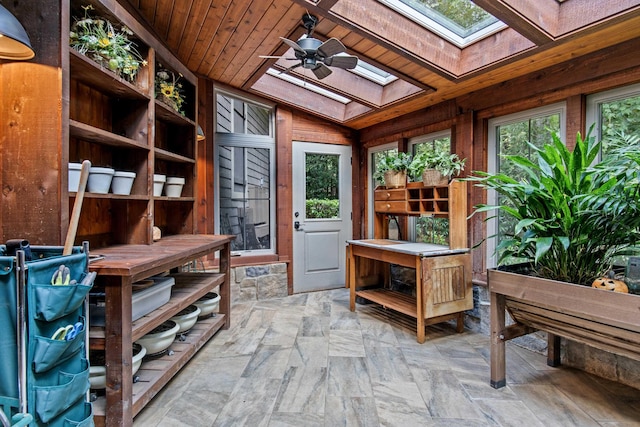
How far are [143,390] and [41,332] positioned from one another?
771mm

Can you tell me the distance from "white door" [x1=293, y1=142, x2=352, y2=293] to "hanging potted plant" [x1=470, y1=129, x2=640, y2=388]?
260 centimetres

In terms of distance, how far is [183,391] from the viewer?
2.06 m

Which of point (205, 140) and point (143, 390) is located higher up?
point (205, 140)

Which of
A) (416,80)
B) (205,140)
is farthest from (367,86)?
(205,140)

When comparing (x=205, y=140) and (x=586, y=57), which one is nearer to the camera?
(x=586, y=57)

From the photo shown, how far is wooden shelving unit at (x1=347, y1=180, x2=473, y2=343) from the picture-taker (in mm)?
2771

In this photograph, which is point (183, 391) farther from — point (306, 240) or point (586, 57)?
point (586, 57)

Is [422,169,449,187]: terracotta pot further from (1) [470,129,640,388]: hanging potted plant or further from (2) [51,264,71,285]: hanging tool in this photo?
(2) [51,264,71,285]: hanging tool

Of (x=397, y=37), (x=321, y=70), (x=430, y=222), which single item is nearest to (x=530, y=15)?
(x=397, y=37)

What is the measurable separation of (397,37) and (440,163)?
1.15 meters

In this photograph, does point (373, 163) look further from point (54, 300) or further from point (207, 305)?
point (54, 300)

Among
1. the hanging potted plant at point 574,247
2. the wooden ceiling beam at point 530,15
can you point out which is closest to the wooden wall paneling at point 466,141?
the wooden ceiling beam at point 530,15

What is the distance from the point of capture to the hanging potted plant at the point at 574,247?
1.65 metres

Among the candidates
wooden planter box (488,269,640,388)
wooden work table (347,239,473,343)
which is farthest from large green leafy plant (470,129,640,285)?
wooden work table (347,239,473,343)
